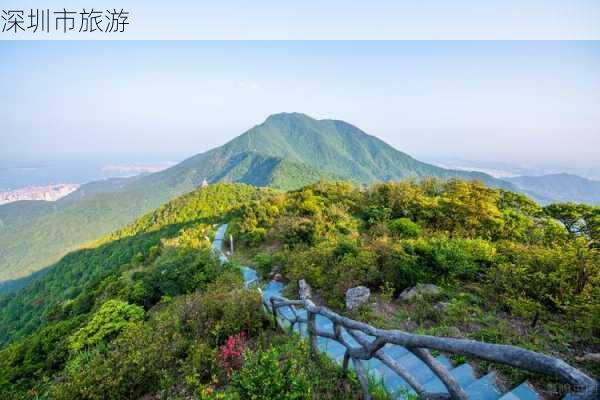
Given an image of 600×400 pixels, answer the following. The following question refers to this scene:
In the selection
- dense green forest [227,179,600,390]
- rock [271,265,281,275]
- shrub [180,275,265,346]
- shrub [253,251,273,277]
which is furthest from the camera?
shrub [253,251,273,277]

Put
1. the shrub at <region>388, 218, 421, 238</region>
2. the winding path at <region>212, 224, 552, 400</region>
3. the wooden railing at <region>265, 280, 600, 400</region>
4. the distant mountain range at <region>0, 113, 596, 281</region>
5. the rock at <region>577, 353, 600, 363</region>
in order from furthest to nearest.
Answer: the distant mountain range at <region>0, 113, 596, 281</region> → the shrub at <region>388, 218, 421, 238</region> → the rock at <region>577, 353, 600, 363</region> → the winding path at <region>212, 224, 552, 400</region> → the wooden railing at <region>265, 280, 600, 400</region>

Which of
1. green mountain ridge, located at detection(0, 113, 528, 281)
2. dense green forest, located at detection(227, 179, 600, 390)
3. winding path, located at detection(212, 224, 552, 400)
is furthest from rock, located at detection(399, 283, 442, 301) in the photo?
green mountain ridge, located at detection(0, 113, 528, 281)

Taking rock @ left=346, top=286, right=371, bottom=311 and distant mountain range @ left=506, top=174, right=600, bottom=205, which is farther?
distant mountain range @ left=506, top=174, right=600, bottom=205

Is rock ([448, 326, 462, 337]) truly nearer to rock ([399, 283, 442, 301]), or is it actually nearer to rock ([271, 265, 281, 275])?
rock ([399, 283, 442, 301])

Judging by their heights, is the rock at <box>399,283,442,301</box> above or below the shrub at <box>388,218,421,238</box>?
below

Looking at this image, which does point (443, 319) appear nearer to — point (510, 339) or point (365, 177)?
point (510, 339)

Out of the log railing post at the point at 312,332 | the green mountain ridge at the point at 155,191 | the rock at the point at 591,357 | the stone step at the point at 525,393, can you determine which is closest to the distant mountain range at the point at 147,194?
the green mountain ridge at the point at 155,191
